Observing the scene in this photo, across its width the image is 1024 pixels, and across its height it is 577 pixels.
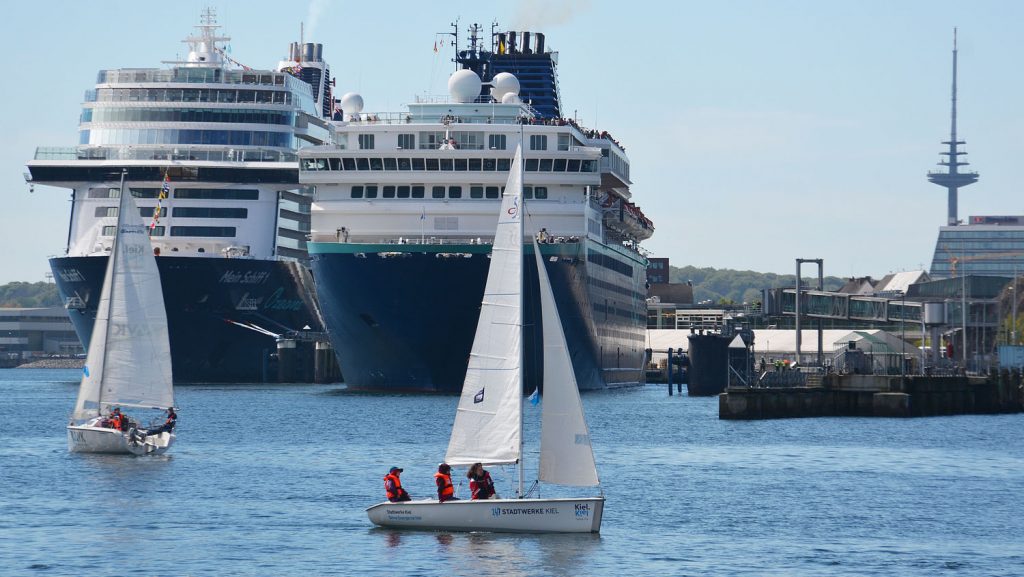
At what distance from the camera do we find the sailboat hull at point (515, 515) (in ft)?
113

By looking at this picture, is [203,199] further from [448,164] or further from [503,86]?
[448,164]

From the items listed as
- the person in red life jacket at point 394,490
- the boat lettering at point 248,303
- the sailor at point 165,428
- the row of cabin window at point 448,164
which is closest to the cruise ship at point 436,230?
the row of cabin window at point 448,164

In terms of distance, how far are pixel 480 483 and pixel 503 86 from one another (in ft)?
218

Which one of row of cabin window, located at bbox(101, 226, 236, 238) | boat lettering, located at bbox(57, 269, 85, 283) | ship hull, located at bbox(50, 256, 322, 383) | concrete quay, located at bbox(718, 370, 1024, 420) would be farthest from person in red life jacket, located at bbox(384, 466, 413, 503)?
row of cabin window, located at bbox(101, 226, 236, 238)

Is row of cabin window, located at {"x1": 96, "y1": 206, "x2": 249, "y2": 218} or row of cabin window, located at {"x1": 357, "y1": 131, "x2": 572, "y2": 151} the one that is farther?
row of cabin window, located at {"x1": 96, "y1": 206, "x2": 249, "y2": 218}

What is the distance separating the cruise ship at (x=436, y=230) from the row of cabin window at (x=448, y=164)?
5 cm

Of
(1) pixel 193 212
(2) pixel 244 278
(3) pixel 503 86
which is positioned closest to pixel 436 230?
(3) pixel 503 86

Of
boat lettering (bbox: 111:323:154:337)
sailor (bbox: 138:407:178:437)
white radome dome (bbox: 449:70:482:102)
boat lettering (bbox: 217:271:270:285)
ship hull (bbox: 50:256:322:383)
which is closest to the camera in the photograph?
sailor (bbox: 138:407:178:437)

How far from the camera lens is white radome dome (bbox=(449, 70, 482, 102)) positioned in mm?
92812

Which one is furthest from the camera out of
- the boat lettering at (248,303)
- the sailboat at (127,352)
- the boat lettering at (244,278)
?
the boat lettering at (248,303)

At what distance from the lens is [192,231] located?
11056 centimetres

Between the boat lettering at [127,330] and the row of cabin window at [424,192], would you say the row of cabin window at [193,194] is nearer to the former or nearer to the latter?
the row of cabin window at [424,192]

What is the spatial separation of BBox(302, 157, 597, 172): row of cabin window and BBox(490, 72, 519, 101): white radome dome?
13.0m

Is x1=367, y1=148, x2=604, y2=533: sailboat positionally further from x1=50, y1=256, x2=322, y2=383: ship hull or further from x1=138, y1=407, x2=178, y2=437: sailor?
x1=50, y1=256, x2=322, y2=383: ship hull
